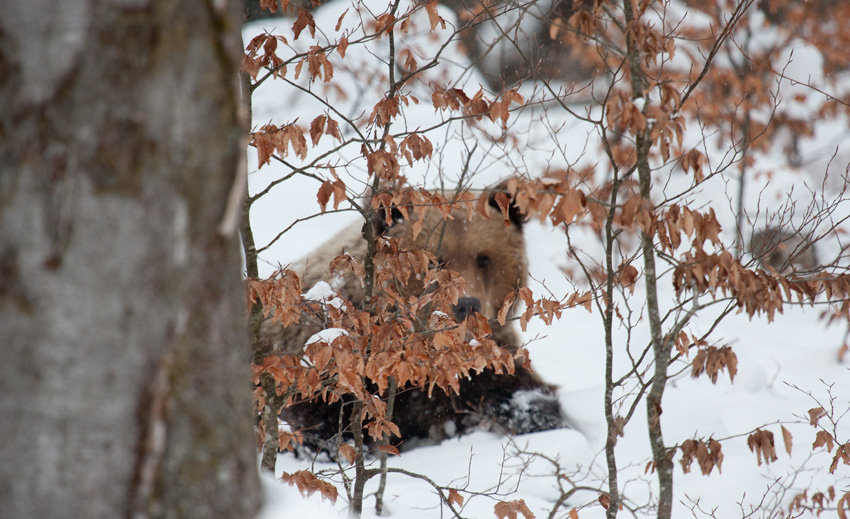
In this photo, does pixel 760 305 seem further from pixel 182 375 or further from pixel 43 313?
pixel 43 313

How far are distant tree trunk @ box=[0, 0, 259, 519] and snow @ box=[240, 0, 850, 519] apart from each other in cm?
28

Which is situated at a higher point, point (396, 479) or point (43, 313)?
point (43, 313)

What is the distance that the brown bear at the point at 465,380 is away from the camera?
14.8ft

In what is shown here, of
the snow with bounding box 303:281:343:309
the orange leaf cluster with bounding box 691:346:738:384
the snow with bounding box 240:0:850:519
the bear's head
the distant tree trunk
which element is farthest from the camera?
the bear's head

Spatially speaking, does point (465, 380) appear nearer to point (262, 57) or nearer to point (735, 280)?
point (262, 57)

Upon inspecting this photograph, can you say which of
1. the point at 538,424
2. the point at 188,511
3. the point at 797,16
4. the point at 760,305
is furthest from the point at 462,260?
the point at 797,16

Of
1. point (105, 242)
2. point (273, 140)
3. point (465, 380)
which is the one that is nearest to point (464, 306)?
point (465, 380)

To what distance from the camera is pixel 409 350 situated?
2445 millimetres

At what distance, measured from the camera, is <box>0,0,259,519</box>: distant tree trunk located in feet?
2.59

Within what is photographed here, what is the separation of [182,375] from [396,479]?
3.55m

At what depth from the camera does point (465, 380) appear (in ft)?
16.2

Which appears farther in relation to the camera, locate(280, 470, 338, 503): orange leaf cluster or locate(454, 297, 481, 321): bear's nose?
locate(454, 297, 481, 321): bear's nose

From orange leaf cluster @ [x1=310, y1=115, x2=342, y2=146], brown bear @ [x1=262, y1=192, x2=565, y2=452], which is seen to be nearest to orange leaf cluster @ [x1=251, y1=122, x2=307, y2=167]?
orange leaf cluster @ [x1=310, y1=115, x2=342, y2=146]

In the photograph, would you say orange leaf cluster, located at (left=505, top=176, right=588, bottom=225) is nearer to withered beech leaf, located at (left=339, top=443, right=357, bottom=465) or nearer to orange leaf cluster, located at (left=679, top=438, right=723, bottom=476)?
orange leaf cluster, located at (left=679, top=438, right=723, bottom=476)
